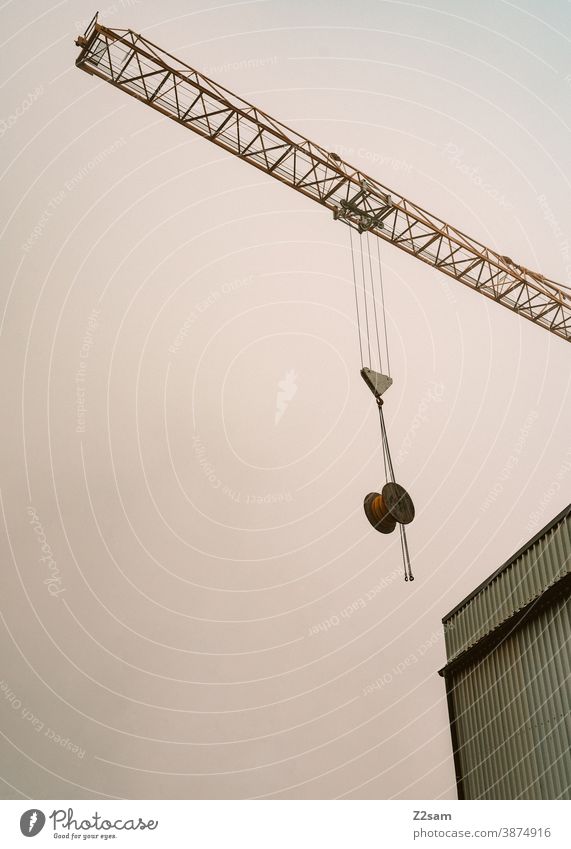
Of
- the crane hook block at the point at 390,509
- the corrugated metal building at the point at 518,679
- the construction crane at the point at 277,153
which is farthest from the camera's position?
the construction crane at the point at 277,153

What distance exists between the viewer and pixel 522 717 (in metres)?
16.0

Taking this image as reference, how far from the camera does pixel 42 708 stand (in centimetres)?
2719

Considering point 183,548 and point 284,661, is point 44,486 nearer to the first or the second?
point 183,548

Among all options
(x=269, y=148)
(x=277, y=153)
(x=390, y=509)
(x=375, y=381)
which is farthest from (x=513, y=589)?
(x=277, y=153)

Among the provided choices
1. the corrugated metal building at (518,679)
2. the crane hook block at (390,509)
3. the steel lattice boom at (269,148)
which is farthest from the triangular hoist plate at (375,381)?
the steel lattice boom at (269,148)

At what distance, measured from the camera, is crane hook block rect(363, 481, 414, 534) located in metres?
16.6

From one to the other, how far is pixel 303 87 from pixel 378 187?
7030mm

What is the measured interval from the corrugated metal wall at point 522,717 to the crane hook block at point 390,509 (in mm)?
3624

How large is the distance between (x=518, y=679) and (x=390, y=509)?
4.71 m

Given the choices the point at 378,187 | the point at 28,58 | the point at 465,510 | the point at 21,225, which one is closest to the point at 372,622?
the point at 465,510

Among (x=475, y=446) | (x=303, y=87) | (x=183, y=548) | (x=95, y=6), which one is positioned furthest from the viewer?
(x=475, y=446)

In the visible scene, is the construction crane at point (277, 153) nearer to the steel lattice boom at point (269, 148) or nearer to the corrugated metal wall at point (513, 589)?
the steel lattice boom at point (269, 148)

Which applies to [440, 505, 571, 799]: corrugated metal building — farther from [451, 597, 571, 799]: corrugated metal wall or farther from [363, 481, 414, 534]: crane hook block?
[363, 481, 414, 534]: crane hook block

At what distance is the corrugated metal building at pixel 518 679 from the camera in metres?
15.0
